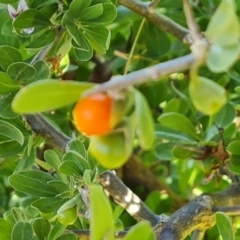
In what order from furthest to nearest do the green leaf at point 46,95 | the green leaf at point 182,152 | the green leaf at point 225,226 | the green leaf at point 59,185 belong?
the green leaf at point 182,152
the green leaf at point 59,185
the green leaf at point 225,226
the green leaf at point 46,95

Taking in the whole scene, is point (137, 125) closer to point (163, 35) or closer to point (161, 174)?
point (163, 35)

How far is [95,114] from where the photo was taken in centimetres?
30

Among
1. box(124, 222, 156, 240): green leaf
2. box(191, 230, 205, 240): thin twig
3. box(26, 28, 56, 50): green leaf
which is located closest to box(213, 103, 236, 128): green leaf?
box(191, 230, 205, 240): thin twig

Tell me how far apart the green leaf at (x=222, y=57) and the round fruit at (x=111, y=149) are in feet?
0.22

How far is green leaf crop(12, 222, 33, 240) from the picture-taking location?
0.55 metres

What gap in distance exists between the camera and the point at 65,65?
761mm

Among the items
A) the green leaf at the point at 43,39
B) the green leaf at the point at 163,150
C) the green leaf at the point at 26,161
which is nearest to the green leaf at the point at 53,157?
the green leaf at the point at 26,161

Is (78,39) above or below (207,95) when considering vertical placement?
below

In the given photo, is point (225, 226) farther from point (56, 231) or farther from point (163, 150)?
point (163, 150)

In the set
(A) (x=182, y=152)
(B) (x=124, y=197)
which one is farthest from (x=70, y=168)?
(A) (x=182, y=152)

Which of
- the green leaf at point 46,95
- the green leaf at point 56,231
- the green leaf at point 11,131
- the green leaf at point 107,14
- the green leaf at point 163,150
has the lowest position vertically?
the green leaf at point 163,150

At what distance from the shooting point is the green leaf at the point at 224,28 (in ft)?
1.05

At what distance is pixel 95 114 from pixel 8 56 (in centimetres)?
30

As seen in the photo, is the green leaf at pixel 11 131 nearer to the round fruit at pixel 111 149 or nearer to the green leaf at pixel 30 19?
the green leaf at pixel 30 19
